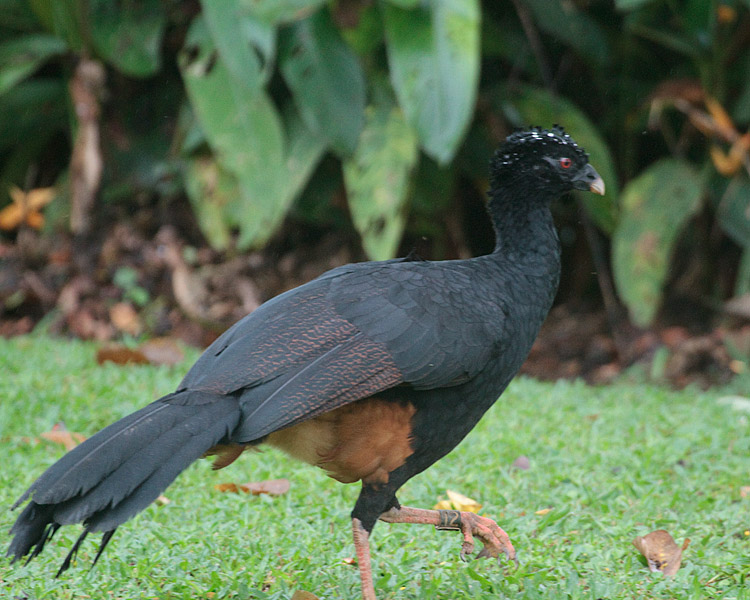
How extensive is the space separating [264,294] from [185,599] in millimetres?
4930

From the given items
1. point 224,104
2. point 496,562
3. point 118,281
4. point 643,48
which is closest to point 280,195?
point 224,104

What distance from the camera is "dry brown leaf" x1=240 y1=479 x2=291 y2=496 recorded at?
4.14 m

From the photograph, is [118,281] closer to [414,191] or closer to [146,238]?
[146,238]

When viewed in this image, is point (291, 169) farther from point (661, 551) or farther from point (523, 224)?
point (661, 551)

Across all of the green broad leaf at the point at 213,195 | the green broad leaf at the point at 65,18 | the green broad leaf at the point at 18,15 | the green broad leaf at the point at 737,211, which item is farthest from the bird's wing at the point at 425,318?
the green broad leaf at the point at 18,15

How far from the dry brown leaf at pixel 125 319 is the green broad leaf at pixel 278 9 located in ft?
8.62

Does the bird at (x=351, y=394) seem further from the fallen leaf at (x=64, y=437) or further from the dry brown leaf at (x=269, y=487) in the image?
the fallen leaf at (x=64, y=437)

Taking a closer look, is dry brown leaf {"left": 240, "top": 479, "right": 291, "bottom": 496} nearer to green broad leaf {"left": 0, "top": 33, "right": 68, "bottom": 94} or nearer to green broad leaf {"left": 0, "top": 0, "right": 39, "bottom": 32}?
green broad leaf {"left": 0, "top": 33, "right": 68, "bottom": 94}

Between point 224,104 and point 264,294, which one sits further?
point 264,294

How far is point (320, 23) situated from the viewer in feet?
21.9

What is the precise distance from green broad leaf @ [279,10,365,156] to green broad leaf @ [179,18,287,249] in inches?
11.4

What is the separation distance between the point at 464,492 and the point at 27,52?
5090 mm

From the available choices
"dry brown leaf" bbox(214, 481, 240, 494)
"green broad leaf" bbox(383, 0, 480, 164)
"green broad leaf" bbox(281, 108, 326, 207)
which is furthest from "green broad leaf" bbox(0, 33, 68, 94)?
"dry brown leaf" bbox(214, 481, 240, 494)

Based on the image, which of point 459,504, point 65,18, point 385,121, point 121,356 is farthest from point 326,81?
point 459,504
